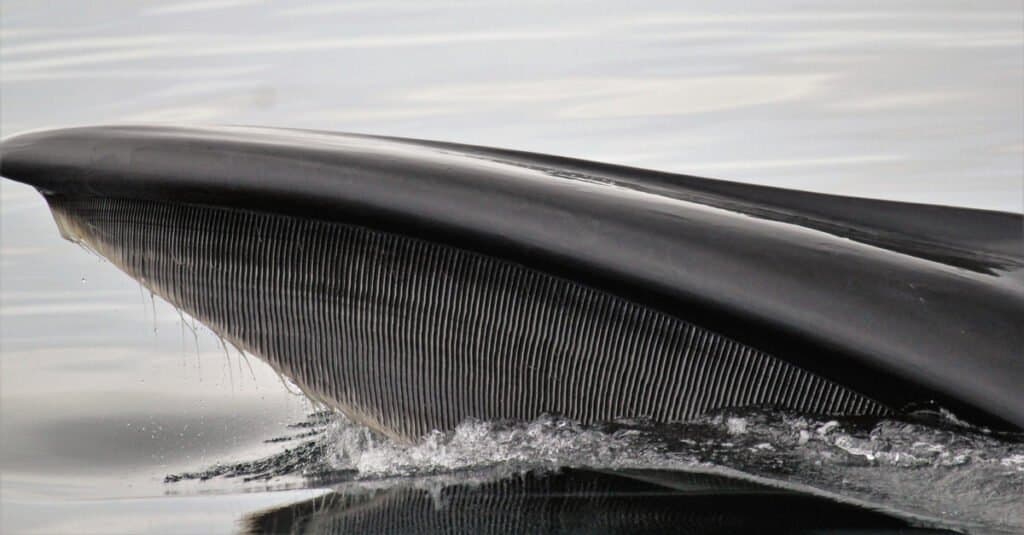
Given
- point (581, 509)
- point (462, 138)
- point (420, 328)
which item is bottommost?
point (581, 509)

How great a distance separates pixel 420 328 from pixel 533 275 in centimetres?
36

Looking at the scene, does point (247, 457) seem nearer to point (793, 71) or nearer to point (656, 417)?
point (656, 417)

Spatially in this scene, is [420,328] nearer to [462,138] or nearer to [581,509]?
[581,509]

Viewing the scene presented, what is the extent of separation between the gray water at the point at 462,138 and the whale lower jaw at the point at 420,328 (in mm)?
82

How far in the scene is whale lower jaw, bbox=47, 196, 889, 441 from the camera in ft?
11.2

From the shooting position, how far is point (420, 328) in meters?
3.65

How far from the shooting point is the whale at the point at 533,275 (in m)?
3.12

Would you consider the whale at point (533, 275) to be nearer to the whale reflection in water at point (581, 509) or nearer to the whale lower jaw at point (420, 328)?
the whale lower jaw at point (420, 328)

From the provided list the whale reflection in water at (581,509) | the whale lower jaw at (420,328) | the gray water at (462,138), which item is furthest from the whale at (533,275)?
the whale reflection in water at (581,509)

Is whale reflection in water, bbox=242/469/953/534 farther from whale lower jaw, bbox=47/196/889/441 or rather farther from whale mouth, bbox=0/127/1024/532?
whale lower jaw, bbox=47/196/889/441

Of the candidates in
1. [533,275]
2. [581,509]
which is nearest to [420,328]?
[533,275]

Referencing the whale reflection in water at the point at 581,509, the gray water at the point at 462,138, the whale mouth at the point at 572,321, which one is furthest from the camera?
the gray water at the point at 462,138

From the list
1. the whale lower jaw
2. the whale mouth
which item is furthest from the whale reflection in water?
the whale lower jaw

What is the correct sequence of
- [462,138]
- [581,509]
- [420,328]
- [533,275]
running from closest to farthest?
[581,509], [533,275], [420,328], [462,138]
